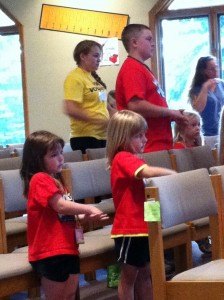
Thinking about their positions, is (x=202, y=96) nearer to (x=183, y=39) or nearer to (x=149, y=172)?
(x=149, y=172)

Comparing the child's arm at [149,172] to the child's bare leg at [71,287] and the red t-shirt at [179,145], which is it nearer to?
the child's bare leg at [71,287]

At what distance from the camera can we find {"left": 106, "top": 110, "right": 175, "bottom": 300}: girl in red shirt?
3105 mm

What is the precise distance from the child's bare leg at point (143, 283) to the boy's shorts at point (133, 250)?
119 mm

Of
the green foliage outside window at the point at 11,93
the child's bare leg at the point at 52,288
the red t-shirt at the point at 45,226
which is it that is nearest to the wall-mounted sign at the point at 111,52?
the green foliage outside window at the point at 11,93

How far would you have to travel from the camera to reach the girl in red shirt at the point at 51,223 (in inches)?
117

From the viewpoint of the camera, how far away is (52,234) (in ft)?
9.84

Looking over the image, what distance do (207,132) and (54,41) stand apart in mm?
3399

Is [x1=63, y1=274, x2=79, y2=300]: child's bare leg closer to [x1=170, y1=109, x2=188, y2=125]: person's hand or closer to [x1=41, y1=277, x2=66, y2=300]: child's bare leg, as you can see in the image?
[x1=41, y1=277, x2=66, y2=300]: child's bare leg

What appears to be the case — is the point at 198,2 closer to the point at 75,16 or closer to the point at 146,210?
the point at 75,16

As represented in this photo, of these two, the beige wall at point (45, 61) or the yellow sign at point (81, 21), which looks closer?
the yellow sign at point (81, 21)

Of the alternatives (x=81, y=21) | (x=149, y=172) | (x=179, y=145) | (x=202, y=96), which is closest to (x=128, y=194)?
(x=149, y=172)

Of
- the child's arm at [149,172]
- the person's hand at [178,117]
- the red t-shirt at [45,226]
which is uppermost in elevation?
the person's hand at [178,117]

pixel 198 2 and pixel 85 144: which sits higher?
pixel 198 2

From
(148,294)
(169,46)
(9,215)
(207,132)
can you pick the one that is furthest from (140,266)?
(169,46)
